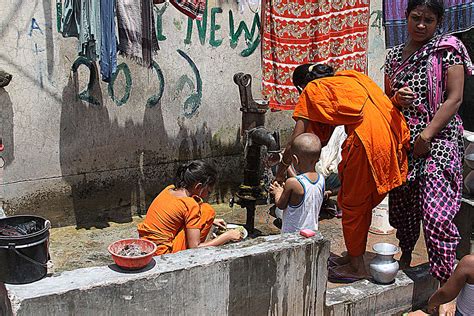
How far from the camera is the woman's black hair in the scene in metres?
4.51

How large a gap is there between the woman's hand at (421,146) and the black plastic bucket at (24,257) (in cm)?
254

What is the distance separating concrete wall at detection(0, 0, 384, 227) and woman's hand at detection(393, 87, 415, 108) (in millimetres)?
2657

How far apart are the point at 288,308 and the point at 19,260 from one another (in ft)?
5.33

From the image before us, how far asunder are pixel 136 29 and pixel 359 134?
2273 mm

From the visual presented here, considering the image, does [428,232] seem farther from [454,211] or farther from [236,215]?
[236,215]

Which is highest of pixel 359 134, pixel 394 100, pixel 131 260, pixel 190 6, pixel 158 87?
pixel 190 6

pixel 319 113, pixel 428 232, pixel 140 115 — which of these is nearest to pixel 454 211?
pixel 428 232

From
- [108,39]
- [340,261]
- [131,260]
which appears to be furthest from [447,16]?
[131,260]

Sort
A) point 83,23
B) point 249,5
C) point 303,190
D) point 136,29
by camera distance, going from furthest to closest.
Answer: point 249,5 → point 136,29 → point 83,23 → point 303,190

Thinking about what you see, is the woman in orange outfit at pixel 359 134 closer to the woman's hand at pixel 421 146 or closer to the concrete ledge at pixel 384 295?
the woman's hand at pixel 421 146

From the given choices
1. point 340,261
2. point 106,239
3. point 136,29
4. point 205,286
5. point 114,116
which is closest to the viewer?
point 205,286

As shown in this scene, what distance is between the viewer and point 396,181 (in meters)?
4.21

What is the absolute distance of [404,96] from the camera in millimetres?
4121

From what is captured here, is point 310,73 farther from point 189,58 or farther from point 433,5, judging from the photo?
point 189,58
